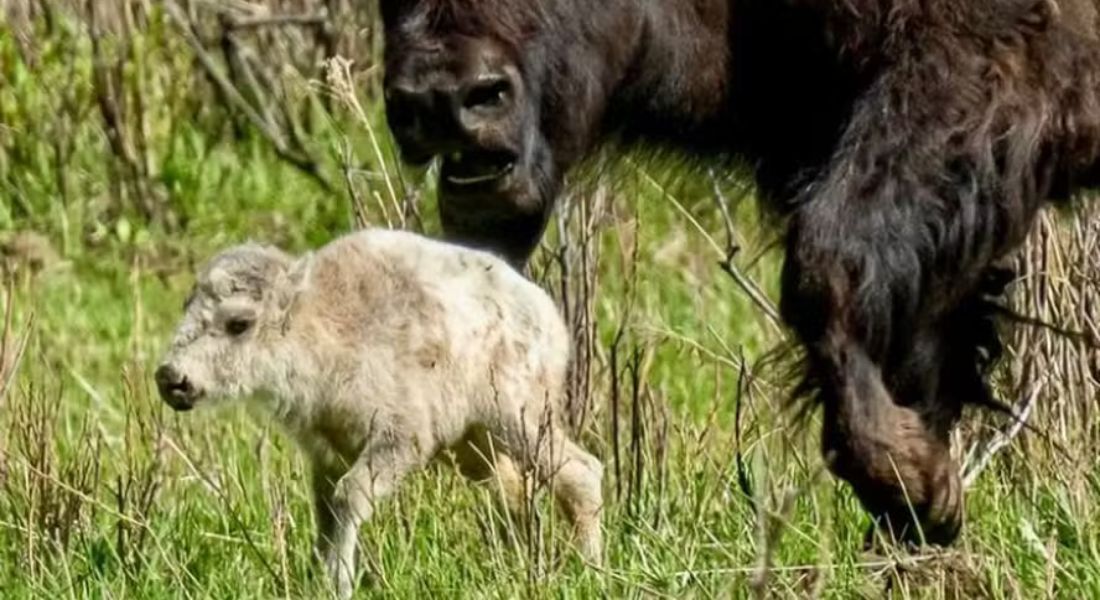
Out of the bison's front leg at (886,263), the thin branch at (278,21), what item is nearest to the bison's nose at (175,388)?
the bison's front leg at (886,263)

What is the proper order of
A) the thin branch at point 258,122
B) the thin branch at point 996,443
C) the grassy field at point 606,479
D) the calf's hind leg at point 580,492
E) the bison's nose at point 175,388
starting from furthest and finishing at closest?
1. the thin branch at point 258,122
2. the thin branch at point 996,443
3. the calf's hind leg at point 580,492
4. the grassy field at point 606,479
5. the bison's nose at point 175,388

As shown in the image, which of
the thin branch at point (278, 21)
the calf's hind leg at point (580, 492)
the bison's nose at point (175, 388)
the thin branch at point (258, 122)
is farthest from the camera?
the thin branch at point (258, 122)

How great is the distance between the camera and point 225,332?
524 cm

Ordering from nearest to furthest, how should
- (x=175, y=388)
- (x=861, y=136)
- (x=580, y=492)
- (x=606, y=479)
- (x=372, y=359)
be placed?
(x=175, y=388) → (x=372, y=359) → (x=861, y=136) → (x=580, y=492) → (x=606, y=479)

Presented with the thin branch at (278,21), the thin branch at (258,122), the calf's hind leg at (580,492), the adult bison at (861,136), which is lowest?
the thin branch at (258,122)

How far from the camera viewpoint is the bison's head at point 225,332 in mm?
5227

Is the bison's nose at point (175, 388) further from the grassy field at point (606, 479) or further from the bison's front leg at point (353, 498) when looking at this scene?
the bison's front leg at point (353, 498)

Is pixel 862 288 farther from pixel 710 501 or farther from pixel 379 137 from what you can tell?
pixel 379 137

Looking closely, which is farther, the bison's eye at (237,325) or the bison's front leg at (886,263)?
the bison's front leg at (886,263)

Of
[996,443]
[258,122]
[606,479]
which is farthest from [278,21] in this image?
[996,443]

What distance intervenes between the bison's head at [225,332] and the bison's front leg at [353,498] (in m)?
0.23

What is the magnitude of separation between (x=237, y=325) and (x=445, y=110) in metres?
0.49

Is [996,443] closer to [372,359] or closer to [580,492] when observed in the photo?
[580,492]

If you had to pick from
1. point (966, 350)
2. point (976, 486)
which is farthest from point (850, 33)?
point (976, 486)
